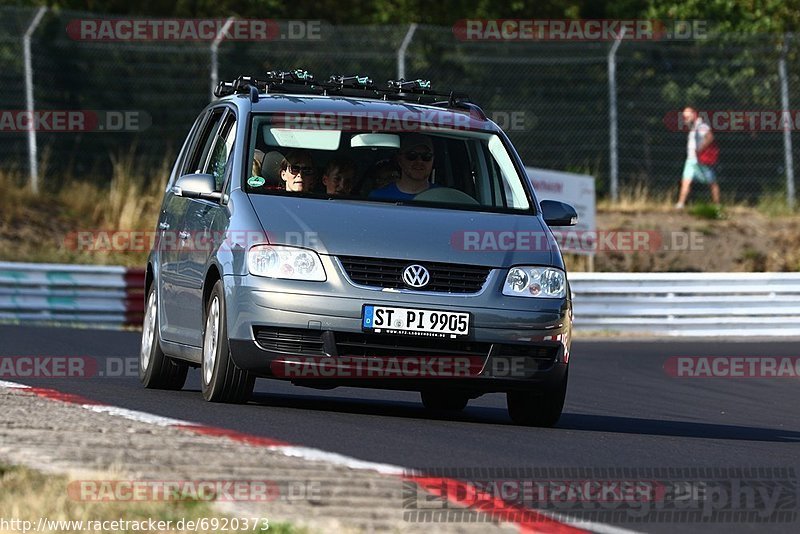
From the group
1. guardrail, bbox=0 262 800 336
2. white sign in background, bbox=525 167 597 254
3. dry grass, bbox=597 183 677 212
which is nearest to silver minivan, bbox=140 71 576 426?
guardrail, bbox=0 262 800 336

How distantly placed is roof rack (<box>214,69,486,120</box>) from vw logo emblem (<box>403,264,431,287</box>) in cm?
193

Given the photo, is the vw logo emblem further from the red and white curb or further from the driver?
the red and white curb

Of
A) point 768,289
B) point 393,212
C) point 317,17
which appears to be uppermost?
point 317,17

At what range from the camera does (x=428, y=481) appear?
6.57 metres

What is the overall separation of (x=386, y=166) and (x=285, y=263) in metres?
1.35

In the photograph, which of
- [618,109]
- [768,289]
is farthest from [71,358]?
[618,109]

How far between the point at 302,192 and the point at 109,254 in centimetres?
1561

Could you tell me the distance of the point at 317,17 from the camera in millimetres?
34906

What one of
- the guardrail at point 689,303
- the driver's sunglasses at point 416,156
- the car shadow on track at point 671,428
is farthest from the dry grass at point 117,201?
the driver's sunglasses at point 416,156

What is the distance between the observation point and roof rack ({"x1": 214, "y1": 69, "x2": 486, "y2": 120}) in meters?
11.1

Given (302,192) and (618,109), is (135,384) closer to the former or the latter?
(302,192)

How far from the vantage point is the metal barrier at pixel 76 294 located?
68.0 feet

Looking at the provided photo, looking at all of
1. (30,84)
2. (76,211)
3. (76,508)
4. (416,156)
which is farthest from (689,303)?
(76,508)

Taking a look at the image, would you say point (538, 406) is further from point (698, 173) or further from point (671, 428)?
point (698, 173)
